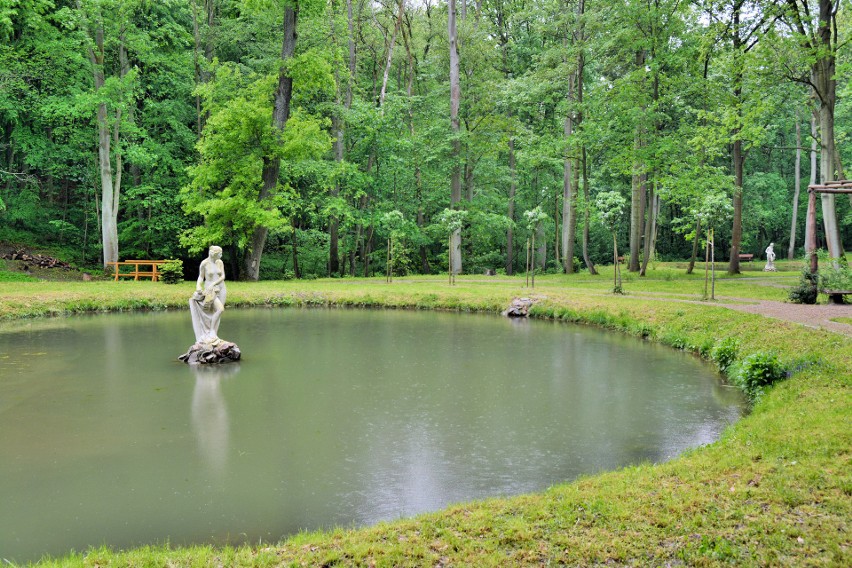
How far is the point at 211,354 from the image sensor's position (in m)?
11.2

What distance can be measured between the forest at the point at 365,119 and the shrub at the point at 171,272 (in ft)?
7.04

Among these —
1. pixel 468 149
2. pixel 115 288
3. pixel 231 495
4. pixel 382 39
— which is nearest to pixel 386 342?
pixel 231 495

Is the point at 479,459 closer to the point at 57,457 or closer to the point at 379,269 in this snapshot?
the point at 57,457

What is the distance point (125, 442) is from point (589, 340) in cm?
1021

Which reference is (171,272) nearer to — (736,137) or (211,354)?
(211,354)

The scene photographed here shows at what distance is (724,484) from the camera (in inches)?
196

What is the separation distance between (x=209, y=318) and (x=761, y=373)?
908 centimetres

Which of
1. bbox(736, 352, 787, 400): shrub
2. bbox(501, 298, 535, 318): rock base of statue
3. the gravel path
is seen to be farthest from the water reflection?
the gravel path

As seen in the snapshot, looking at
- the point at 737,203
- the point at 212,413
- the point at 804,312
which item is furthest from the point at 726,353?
the point at 737,203

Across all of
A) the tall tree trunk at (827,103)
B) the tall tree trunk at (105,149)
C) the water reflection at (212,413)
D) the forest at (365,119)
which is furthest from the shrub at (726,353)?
the tall tree trunk at (105,149)

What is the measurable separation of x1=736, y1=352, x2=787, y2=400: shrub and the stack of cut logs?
26175 mm

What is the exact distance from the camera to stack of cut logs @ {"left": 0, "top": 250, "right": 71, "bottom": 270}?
25688 millimetres

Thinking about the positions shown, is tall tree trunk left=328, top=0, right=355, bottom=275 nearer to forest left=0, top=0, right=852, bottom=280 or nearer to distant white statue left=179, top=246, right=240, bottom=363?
forest left=0, top=0, right=852, bottom=280

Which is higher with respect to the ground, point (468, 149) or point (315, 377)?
point (468, 149)
